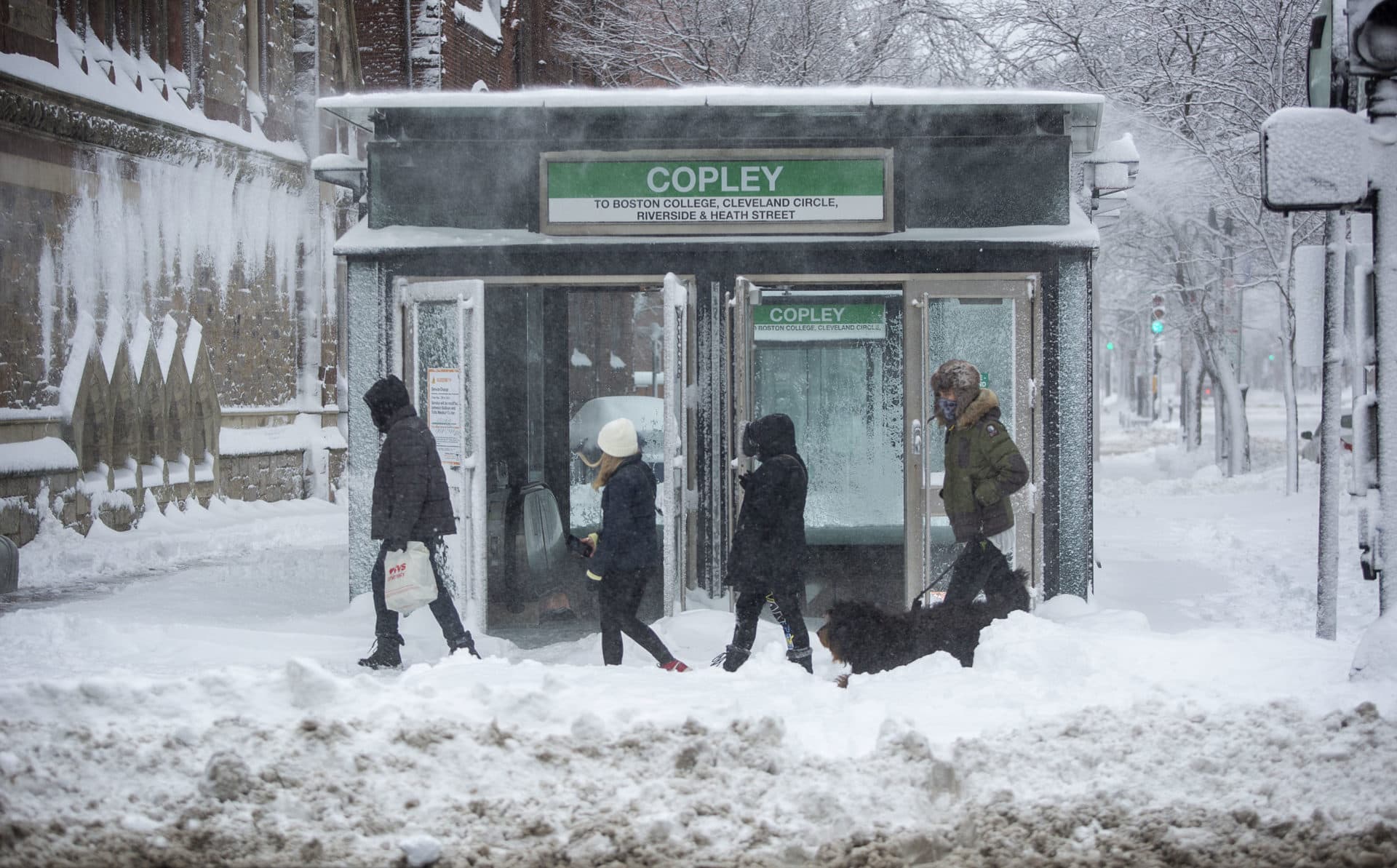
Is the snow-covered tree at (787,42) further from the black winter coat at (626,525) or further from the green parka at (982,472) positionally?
the black winter coat at (626,525)

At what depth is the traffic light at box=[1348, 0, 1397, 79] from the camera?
18.0 feet

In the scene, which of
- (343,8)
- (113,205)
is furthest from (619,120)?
(343,8)

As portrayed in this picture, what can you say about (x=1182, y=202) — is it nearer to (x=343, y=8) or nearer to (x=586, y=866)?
(x=343, y=8)

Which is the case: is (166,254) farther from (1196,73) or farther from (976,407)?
(1196,73)

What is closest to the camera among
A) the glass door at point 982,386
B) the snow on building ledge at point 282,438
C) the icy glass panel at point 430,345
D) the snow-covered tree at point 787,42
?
the glass door at point 982,386

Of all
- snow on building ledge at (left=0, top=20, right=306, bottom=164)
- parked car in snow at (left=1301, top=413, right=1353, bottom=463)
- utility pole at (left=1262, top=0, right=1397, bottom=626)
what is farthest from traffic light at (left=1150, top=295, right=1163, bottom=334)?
utility pole at (left=1262, top=0, right=1397, bottom=626)

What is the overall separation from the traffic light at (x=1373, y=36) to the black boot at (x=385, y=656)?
563 cm

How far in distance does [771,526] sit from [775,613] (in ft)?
1.59

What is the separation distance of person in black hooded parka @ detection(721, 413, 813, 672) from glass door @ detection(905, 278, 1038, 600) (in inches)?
77.7

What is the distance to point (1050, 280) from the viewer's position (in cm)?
906

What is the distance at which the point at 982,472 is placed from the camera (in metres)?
7.34

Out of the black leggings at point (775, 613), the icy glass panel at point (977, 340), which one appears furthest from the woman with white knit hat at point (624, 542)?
the icy glass panel at point (977, 340)

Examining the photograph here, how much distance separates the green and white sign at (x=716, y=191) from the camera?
900 centimetres

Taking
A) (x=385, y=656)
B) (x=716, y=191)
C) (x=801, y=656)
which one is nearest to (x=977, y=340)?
(x=716, y=191)
